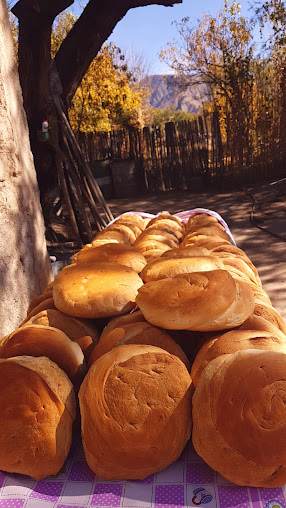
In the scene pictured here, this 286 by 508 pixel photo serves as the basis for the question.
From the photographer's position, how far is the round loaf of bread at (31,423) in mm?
1341

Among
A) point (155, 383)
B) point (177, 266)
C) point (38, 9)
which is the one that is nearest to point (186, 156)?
point (38, 9)

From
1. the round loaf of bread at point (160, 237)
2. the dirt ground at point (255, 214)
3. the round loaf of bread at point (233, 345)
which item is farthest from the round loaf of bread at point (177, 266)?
the dirt ground at point (255, 214)

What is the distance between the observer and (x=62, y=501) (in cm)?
129

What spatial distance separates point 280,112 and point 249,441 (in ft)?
38.3

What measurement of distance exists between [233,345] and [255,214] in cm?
804

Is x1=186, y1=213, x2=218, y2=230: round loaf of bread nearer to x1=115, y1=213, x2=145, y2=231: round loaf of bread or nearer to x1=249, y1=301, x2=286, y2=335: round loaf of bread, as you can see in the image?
x1=115, y1=213, x2=145, y2=231: round loaf of bread

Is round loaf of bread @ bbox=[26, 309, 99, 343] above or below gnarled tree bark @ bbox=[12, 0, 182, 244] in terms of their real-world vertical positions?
below

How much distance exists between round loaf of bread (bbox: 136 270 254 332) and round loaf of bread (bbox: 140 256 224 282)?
0.74ft

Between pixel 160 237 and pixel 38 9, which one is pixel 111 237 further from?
pixel 38 9

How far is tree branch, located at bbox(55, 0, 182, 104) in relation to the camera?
6.35m

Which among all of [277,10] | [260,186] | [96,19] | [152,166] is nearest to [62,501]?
[96,19]

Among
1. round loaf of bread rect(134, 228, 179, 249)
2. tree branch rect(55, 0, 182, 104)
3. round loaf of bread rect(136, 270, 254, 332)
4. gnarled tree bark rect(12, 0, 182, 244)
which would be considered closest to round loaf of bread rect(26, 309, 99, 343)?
round loaf of bread rect(136, 270, 254, 332)

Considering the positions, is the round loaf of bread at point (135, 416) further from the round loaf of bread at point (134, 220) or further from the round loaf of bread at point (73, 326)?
the round loaf of bread at point (134, 220)

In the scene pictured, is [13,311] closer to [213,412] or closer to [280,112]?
[213,412]
